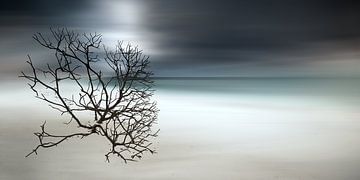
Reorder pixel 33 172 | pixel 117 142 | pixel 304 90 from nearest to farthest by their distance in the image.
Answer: pixel 117 142, pixel 33 172, pixel 304 90

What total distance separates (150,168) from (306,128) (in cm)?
72

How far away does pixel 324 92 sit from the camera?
5.81 ft

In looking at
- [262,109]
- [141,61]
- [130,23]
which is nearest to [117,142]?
[141,61]

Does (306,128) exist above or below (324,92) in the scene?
below

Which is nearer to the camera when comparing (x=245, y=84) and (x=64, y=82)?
(x=64, y=82)

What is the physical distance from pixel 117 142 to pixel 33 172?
36 cm

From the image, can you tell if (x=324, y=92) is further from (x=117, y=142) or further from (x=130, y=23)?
(x=117, y=142)

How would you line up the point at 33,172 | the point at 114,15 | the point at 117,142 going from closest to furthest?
the point at 117,142, the point at 33,172, the point at 114,15

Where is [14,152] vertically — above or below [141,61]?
below

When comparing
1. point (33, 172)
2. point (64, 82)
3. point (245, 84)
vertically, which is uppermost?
point (245, 84)

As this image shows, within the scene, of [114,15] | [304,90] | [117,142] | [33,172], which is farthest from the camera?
[304,90]

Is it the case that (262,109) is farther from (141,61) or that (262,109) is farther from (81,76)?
(81,76)

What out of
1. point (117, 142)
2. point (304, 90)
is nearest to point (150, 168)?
point (117, 142)

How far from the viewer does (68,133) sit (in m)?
1.26
